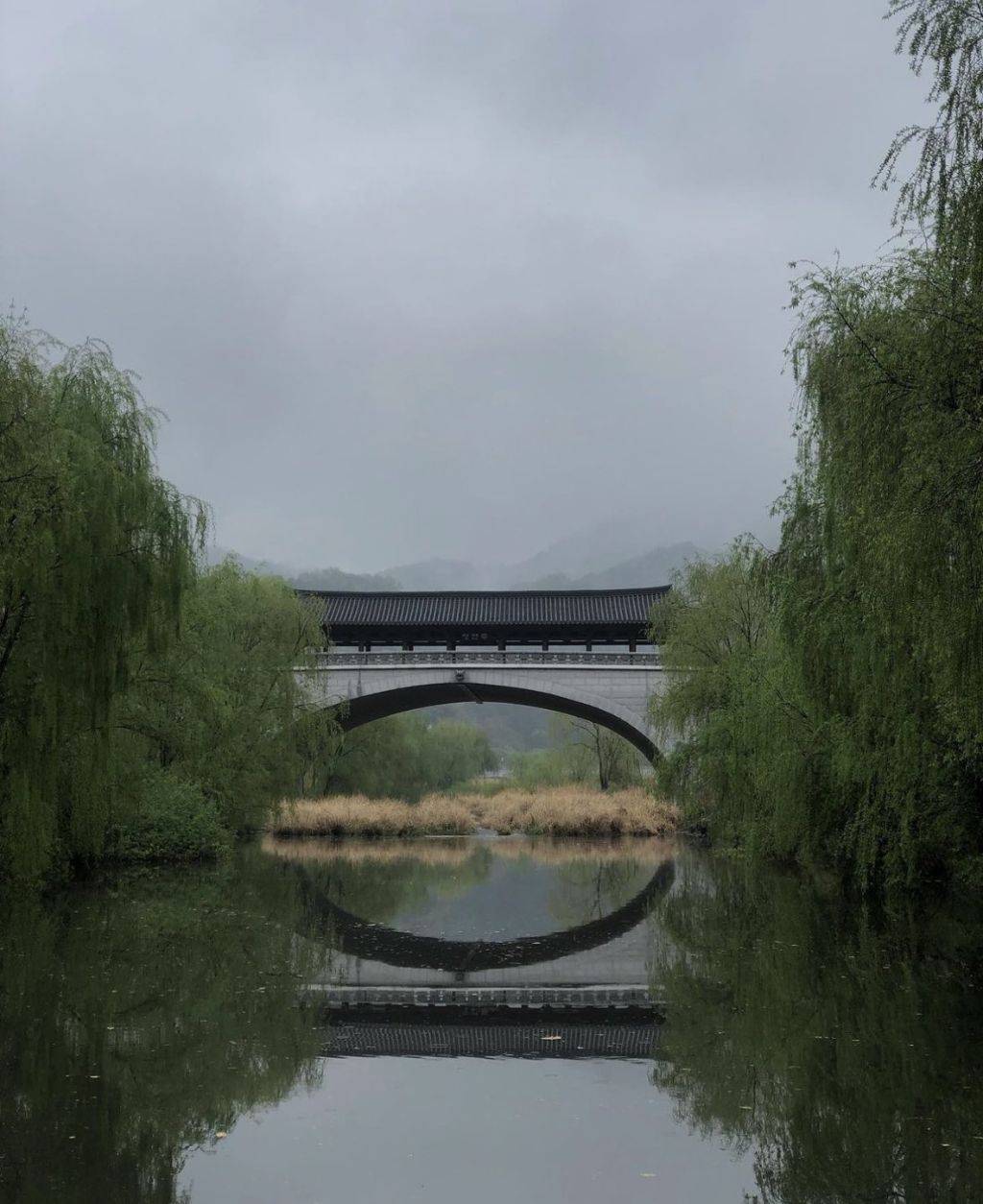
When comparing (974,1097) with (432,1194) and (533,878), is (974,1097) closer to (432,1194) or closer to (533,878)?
(432,1194)

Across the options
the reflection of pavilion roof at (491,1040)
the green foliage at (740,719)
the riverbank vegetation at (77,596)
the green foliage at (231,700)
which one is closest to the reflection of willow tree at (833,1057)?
the reflection of pavilion roof at (491,1040)

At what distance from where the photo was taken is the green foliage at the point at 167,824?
1809cm

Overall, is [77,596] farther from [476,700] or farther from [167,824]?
[476,700]

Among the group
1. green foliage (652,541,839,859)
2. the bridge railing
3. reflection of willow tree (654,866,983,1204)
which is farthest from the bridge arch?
reflection of willow tree (654,866,983,1204)

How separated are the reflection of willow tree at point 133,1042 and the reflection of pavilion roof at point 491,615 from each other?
2108cm

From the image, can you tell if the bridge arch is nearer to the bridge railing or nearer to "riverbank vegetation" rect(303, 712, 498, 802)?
the bridge railing

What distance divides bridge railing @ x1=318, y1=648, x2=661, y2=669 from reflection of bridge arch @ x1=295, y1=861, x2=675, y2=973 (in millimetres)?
18052

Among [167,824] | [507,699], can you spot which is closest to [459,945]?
[167,824]

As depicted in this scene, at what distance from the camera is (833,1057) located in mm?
6195

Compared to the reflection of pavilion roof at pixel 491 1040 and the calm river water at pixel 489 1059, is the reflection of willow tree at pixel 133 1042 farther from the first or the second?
the reflection of pavilion roof at pixel 491 1040

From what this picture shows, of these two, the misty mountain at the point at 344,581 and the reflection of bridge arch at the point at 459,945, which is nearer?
the reflection of bridge arch at the point at 459,945

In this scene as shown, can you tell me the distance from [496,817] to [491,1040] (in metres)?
24.7

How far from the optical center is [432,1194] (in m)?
4.28

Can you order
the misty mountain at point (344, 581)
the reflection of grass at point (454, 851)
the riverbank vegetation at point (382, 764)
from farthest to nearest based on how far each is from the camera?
1. the misty mountain at point (344, 581)
2. the riverbank vegetation at point (382, 764)
3. the reflection of grass at point (454, 851)
